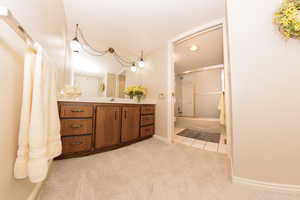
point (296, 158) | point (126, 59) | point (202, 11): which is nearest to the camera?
point (296, 158)

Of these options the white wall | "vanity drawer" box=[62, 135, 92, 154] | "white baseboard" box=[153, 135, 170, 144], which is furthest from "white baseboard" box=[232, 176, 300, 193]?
"vanity drawer" box=[62, 135, 92, 154]

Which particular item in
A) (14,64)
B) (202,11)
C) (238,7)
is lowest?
(14,64)

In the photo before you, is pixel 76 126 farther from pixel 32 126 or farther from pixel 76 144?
pixel 32 126

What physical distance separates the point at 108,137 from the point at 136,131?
0.55 metres

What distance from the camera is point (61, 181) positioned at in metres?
0.93

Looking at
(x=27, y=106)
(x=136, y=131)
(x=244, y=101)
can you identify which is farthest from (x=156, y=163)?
(x=27, y=106)

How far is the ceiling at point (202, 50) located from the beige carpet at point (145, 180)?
93.6 inches

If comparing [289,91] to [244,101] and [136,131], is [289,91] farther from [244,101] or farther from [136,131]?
[136,131]

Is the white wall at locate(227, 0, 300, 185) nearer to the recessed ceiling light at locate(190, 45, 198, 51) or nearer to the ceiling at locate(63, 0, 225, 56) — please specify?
the ceiling at locate(63, 0, 225, 56)

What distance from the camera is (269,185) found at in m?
0.85

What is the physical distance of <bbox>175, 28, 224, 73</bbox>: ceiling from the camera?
→ 2195 mm

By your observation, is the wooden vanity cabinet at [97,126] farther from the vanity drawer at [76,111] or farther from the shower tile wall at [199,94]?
the shower tile wall at [199,94]

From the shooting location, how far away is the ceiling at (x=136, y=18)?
56.2 inches

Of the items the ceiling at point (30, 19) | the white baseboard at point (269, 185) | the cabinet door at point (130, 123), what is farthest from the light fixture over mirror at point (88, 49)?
the white baseboard at point (269, 185)
